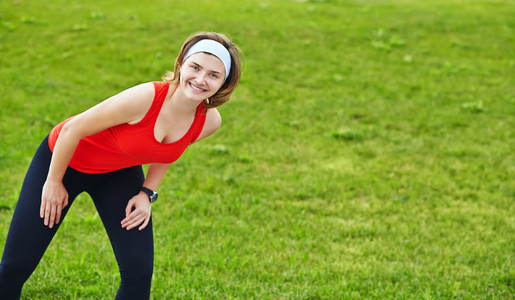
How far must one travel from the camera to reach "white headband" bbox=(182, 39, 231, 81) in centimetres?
302

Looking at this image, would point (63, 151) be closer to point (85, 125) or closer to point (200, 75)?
point (85, 125)

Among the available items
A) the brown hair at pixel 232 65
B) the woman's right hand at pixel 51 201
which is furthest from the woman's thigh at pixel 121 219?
the brown hair at pixel 232 65

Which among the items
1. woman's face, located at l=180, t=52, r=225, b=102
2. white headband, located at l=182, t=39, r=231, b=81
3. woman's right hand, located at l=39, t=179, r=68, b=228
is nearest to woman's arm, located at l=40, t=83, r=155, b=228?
woman's right hand, located at l=39, t=179, r=68, b=228

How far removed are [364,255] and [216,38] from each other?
3135 mm

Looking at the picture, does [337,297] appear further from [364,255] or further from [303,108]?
[303,108]

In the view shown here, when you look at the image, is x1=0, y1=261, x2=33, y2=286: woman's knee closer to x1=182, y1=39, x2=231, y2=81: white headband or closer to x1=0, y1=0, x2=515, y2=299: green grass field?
x1=0, y1=0, x2=515, y2=299: green grass field

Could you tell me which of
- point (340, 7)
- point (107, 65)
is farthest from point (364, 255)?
point (340, 7)

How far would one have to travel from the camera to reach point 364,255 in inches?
210

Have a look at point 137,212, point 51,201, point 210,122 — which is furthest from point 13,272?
point 210,122

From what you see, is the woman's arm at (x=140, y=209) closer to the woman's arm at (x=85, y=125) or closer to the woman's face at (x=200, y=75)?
the woman's arm at (x=85, y=125)

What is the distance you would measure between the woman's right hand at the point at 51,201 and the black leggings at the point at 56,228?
5 cm

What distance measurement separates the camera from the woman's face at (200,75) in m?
3.02

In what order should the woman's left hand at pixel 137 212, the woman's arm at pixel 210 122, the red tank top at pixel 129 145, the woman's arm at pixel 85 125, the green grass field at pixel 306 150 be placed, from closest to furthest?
the woman's arm at pixel 85 125 → the red tank top at pixel 129 145 → the woman's left hand at pixel 137 212 → the woman's arm at pixel 210 122 → the green grass field at pixel 306 150

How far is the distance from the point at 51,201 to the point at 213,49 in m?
1.32
